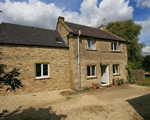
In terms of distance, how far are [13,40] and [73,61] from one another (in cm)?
581

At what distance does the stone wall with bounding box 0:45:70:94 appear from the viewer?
26.8 feet

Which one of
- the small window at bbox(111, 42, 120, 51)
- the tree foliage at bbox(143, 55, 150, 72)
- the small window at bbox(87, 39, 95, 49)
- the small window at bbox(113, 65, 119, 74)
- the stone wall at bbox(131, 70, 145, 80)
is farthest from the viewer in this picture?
the tree foliage at bbox(143, 55, 150, 72)

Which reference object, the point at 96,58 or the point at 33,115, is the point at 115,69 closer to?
the point at 96,58

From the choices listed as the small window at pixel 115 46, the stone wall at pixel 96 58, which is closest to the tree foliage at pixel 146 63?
the stone wall at pixel 96 58

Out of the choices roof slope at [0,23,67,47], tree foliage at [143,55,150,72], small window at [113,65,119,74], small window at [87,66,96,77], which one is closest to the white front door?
small window at [113,65,119,74]

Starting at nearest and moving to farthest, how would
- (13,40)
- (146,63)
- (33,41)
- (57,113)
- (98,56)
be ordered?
1. (57,113)
2. (13,40)
3. (33,41)
4. (98,56)
5. (146,63)

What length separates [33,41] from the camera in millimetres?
9297

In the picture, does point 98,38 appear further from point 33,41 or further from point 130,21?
point 130,21

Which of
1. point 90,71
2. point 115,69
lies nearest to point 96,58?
point 90,71

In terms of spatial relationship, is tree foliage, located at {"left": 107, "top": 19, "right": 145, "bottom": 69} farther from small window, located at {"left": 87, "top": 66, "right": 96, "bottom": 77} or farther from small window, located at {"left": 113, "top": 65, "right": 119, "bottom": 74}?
small window, located at {"left": 87, "top": 66, "right": 96, "bottom": 77}

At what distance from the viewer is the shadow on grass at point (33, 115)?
448 cm

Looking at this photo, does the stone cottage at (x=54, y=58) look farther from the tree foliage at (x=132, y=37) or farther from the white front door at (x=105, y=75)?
the tree foliage at (x=132, y=37)

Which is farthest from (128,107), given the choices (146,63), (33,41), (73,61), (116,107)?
(146,63)

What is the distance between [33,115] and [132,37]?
26570 mm
